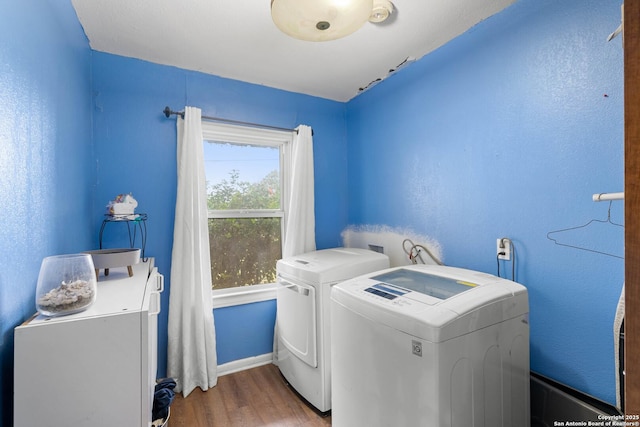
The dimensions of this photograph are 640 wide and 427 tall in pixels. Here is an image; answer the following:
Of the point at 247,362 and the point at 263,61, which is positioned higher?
the point at 263,61

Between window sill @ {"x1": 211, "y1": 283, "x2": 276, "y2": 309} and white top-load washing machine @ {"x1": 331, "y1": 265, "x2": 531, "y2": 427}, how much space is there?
114cm

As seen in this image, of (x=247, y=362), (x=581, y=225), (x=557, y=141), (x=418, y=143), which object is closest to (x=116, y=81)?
(x=418, y=143)

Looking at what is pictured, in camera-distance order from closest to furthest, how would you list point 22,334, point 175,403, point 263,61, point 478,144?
point 22,334, point 478,144, point 175,403, point 263,61

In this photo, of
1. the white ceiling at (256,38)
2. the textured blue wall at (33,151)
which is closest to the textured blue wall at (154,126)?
the white ceiling at (256,38)

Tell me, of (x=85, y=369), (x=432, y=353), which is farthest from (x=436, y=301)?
(x=85, y=369)

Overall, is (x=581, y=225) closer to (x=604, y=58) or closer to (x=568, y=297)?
(x=568, y=297)

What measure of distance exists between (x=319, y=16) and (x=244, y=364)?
7.97 feet

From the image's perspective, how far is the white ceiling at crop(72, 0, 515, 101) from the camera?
1.53 meters

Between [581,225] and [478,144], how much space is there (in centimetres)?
65

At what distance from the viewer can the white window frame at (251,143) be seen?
7.61ft

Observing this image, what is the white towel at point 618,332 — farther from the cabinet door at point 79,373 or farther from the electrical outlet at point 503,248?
the cabinet door at point 79,373

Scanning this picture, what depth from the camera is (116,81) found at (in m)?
1.98

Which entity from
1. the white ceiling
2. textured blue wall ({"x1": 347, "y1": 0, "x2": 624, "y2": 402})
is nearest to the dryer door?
textured blue wall ({"x1": 347, "y1": 0, "x2": 624, "y2": 402})

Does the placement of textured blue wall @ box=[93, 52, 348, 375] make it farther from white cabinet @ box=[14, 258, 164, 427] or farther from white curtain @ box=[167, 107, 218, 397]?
white cabinet @ box=[14, 258, 164, 427]
